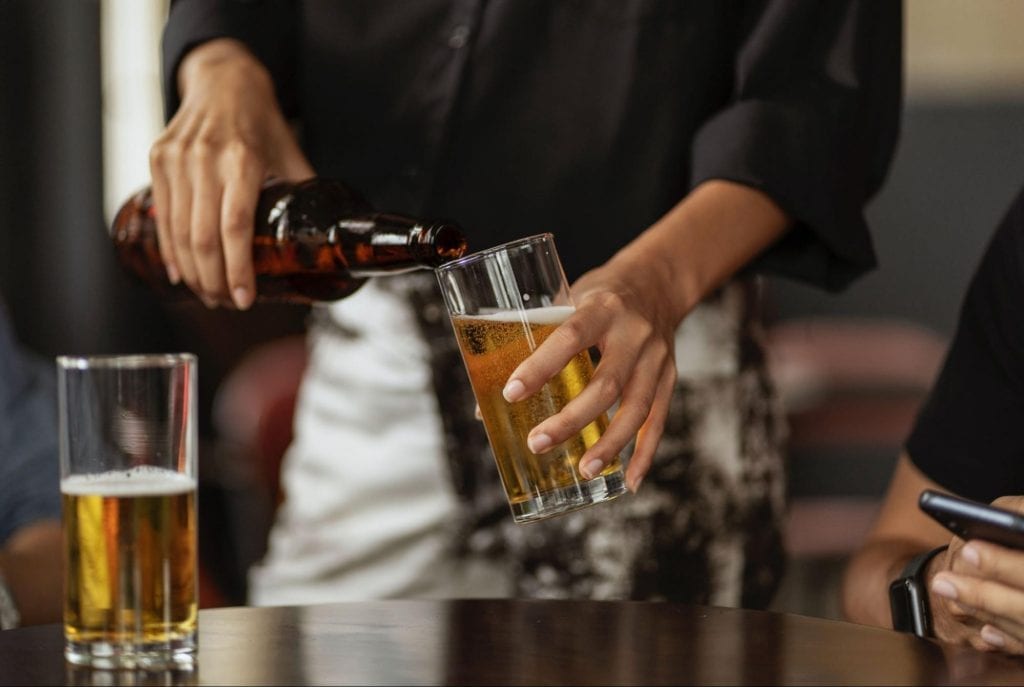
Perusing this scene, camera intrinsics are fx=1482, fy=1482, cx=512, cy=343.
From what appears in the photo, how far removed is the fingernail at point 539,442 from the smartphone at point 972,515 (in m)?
0.24

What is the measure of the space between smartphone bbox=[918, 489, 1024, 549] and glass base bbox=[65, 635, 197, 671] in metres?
0.40

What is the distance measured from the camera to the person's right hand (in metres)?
1.30

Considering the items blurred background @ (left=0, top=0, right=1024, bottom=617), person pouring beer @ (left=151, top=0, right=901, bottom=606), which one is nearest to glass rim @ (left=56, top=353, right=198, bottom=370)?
person pouring beer @ (left=151, top=0, right=901, bottom=606)

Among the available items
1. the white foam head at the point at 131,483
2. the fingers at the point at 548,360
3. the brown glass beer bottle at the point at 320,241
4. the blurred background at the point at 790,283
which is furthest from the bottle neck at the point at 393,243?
the blurred background at the point at 790,283

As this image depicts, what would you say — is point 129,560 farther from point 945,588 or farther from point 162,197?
point 162,197

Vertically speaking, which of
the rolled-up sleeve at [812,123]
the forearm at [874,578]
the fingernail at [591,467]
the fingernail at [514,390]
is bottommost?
the forearm at [874,578]

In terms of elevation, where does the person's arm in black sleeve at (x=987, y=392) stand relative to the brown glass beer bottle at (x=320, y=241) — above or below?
below

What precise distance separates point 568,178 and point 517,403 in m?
0.65

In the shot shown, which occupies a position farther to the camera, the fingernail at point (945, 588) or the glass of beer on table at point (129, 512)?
the fingernail at point (945, 588)

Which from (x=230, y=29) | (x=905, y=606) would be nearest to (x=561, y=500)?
(x=905, y=606)

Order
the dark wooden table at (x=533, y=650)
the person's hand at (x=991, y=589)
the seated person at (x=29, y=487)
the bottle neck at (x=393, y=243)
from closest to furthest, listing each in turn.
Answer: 1. the dark wooden table at (x=533, y=650)
2. the person's hand at (x=991, y=589)
3. the bottle neck at (x=393, y=243)
4. the seated person at (x=29, y=487)

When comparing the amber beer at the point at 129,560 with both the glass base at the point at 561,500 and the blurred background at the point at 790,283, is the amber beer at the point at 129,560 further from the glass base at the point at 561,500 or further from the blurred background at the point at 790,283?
the blurred background at the point at 790,283

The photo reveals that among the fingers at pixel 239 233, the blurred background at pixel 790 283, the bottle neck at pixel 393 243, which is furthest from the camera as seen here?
the blurred background at pixel 790 283

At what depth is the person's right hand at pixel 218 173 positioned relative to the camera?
4.26ft
